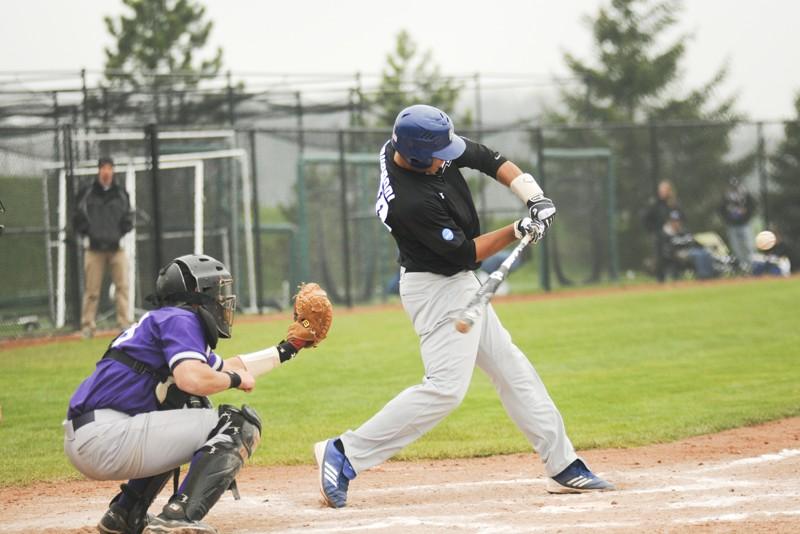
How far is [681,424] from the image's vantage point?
8.88 meters

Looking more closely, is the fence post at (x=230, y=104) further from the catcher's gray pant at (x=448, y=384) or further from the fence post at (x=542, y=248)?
the catcher's gray pant at (x=448, y=384)

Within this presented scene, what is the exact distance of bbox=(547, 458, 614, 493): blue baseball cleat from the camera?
20.5 feet

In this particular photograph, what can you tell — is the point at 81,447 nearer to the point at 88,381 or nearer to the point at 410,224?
the point at 88,381

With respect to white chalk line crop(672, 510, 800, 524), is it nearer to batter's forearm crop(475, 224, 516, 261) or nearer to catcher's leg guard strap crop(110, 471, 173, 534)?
batter's forearm crop(475, 224, 516, 261)

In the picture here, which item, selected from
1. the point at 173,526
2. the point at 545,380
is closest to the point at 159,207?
the point at 545,380

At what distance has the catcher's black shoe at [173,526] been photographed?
5.11m

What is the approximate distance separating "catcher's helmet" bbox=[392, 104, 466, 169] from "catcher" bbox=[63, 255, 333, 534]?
3.91ft

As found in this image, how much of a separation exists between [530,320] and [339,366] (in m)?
4.93

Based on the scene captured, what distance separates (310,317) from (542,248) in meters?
17.7

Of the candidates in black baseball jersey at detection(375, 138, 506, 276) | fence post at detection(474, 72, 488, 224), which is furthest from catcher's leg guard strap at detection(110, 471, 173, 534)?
fence post at detection(474, 72, 488, 224)

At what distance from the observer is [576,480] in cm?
623

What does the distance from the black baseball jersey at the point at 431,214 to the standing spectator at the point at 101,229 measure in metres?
9.63

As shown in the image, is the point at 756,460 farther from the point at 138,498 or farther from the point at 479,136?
the point at 479,136

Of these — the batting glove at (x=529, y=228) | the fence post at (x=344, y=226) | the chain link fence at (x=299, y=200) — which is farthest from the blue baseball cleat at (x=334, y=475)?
the fence post at (x=344, y=226)
